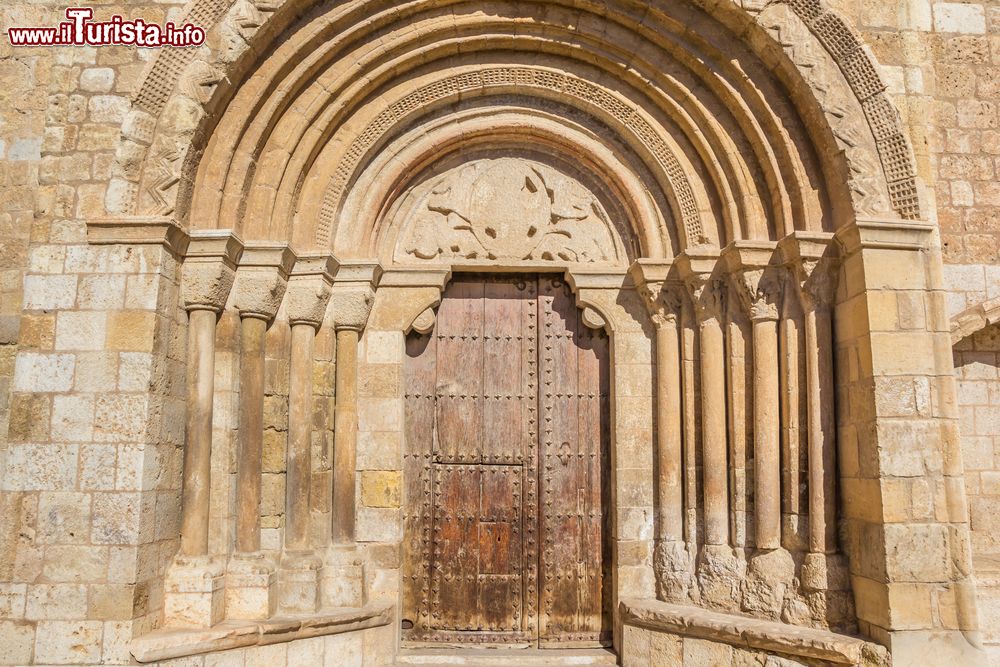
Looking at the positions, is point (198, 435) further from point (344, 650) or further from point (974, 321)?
point (974, 321)

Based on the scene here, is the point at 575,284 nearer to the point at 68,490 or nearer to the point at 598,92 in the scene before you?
the point at 598,92

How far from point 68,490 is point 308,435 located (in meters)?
1.40

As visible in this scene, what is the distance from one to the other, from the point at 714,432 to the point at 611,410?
73cm

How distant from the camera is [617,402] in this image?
562 cm

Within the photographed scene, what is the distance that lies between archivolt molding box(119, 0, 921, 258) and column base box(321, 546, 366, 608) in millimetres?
2148

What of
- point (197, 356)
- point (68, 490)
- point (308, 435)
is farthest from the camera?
point (308, 435)

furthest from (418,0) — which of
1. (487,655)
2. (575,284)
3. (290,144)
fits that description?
(487,655)

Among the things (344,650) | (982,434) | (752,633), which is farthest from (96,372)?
(982,434)

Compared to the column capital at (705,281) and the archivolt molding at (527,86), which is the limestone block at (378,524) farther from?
the column capital at (705,281)

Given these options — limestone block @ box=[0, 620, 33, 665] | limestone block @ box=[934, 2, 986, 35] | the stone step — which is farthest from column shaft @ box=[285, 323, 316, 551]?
limestone block @ box=[934, 2, 986, 35]

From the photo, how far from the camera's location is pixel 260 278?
17.0 ft

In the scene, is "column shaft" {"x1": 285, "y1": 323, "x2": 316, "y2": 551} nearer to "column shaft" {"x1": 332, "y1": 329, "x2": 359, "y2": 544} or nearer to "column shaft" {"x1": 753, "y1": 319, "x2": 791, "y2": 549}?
"column shaft" {"x1": 332, "y1": 329, "x2": 359, "y2": 544}

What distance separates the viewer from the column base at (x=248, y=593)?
4.84 metres

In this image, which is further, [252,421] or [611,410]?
[611,410]
